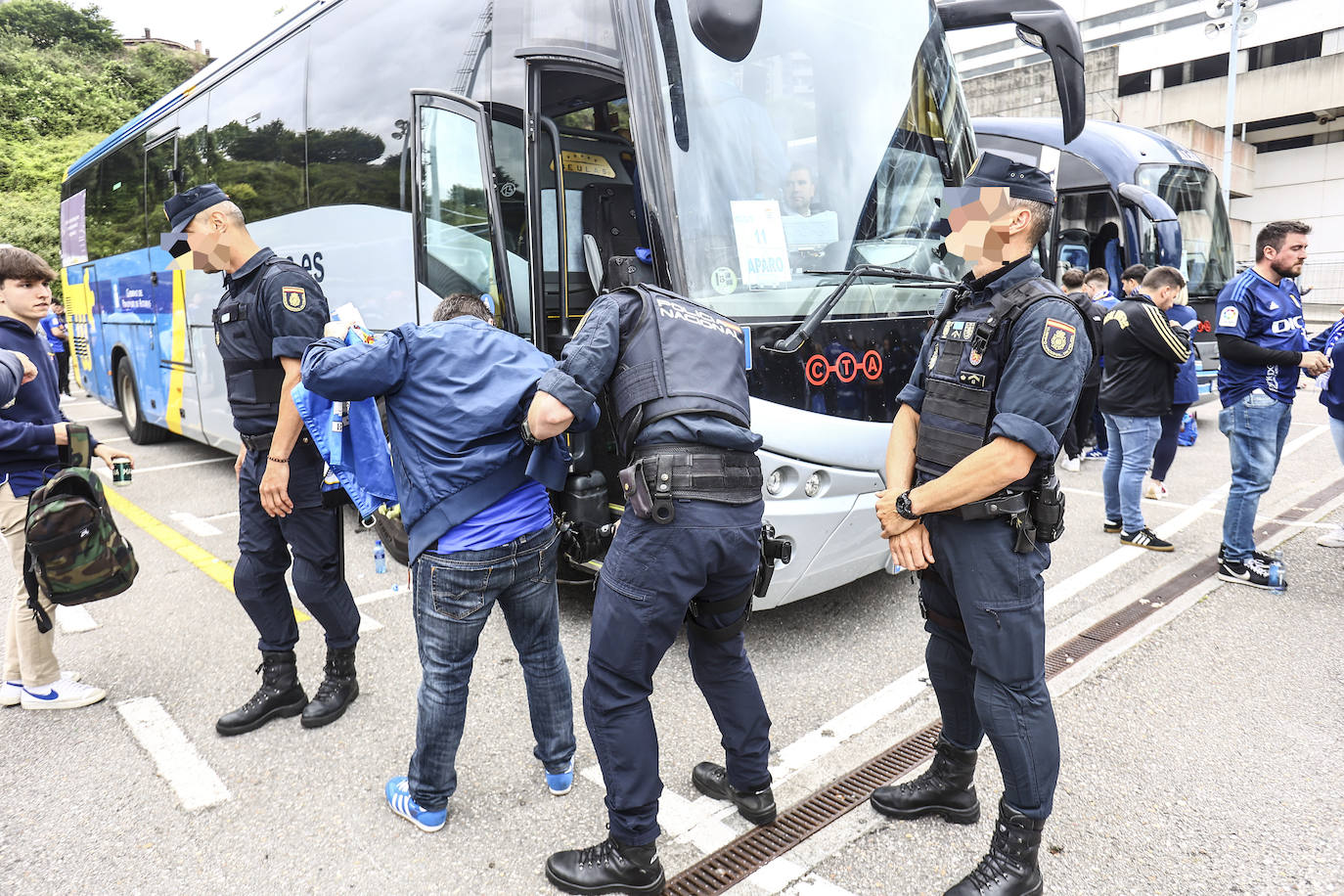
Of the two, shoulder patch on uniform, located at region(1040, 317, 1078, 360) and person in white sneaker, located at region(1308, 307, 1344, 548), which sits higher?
shoulder patch on uniform, located at region(1040, 317, 1078, 360)

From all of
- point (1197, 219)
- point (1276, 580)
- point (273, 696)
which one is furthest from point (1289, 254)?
point (1197, 219)

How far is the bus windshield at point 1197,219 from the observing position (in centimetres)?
990

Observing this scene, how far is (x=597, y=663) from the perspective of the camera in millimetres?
2379

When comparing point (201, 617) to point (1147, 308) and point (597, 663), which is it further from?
point (1147, 308)

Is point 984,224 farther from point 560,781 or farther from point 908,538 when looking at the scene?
point 560,781

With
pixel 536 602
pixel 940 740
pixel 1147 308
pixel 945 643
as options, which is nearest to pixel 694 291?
pixel 536 602

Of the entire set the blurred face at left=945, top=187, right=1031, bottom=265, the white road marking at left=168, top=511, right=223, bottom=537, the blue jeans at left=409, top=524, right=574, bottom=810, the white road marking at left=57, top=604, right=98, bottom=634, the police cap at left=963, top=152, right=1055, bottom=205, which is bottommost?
the white road marking at left=57, top=604, right=98, bottom=634

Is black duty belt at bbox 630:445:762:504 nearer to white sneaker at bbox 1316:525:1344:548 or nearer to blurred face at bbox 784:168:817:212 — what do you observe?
blurred face at bbox 784:168:817:212

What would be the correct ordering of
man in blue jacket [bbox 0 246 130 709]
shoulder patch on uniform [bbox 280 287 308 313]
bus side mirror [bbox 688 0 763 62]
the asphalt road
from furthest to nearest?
man in blue jacket [bbox 0 246 130 709] → shoulder patch on uniform [bbox 280 287 308 313] → bus side mirror [bbox 688 0 763 62] → the asphalt road

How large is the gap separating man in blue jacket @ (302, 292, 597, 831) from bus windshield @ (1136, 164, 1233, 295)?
9.56 metres

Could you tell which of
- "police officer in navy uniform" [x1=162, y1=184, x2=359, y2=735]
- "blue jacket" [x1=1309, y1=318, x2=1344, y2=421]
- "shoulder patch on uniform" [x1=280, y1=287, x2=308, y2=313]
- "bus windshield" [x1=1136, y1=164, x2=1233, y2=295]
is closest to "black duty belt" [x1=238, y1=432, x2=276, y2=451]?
"police officer in navy uniform" [x1=162, y1=184, x2=359, y2=735]

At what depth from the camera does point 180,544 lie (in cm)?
592

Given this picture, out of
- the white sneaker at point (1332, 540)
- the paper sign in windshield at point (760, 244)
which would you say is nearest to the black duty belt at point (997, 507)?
the paper sign in windshield at point (760, 244)

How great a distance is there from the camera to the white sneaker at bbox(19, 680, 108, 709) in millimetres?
3543
